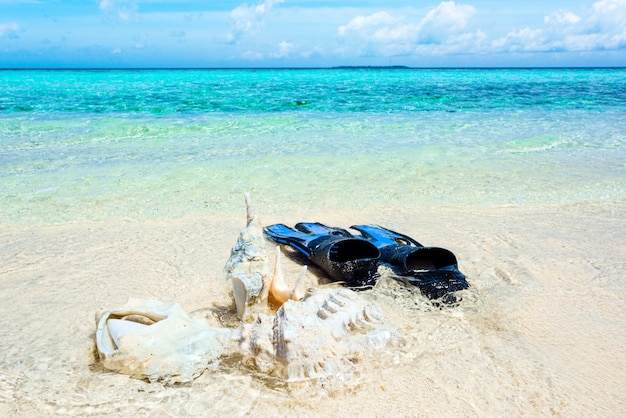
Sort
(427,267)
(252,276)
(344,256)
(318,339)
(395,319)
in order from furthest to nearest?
(344,256)
(427,267)
(395,319)
(252,276)
(318,339)

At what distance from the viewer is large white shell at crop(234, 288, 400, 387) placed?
6.79ft

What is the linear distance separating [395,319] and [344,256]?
26.8 inches

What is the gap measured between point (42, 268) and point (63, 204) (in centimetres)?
177

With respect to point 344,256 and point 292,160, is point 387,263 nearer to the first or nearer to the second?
point 344,256

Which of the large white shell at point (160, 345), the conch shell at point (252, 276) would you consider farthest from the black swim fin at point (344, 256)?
the large white shell at point (160, 345)

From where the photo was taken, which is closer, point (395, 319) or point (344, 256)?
point (395, 319)

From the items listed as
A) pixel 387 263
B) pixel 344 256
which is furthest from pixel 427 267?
pixel 344 256

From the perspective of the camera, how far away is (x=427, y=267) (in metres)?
3.11

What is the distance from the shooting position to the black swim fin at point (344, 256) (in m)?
3.01

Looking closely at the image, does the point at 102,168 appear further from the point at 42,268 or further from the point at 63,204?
the point at 42,268

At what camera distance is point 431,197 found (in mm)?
5359

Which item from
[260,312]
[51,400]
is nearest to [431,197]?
[260,312]

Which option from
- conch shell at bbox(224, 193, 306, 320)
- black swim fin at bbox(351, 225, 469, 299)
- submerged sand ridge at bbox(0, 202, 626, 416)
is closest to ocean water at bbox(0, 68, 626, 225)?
submerged sand ridge at bbox(0, 202, 626, 416)

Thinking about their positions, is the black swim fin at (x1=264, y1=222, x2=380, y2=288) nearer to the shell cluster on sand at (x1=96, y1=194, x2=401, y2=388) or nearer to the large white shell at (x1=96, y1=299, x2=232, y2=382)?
the shell cluster on sand at (x1=96, y1=194, x2=401, y2=388)
